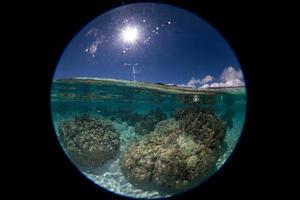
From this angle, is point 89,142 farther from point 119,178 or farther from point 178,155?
point 178,155

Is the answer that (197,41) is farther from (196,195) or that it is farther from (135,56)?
(196,195)

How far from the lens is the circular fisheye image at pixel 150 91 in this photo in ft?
23.3

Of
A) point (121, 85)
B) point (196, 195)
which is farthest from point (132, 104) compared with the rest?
point (196, 195)

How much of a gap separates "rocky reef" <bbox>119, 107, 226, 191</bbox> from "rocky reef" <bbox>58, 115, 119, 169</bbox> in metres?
1.14

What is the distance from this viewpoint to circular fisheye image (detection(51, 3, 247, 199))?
7.10 m

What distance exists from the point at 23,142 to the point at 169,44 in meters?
9.81

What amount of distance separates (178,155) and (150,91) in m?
11.5

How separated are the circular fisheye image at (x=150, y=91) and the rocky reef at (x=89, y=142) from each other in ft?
0.11

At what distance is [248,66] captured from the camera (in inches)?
156

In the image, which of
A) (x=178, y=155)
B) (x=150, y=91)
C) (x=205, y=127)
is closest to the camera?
(x=178, y=155)

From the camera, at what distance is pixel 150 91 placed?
1839 cm

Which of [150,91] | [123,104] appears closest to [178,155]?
[150,91]

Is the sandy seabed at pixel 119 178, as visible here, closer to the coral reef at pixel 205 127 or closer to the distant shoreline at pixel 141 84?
the coral reef at pixel 205 127

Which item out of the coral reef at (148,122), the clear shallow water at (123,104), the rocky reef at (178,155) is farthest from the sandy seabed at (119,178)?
the coral reef at (148,122)
